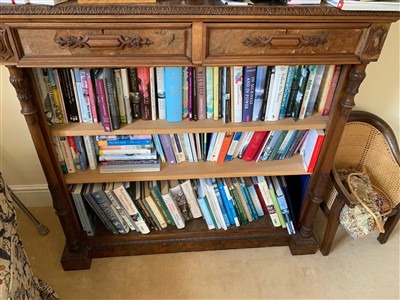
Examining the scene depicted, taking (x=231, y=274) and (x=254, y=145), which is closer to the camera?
(x=254, y=145)

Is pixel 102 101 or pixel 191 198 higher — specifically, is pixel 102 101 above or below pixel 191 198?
above

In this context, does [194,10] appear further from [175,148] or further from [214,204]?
[214,204]

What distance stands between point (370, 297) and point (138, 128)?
1178mm

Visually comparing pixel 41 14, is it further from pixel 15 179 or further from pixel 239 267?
pixel 239 267

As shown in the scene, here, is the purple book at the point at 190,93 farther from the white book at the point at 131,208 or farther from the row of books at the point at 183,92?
the white book at the point at 131,208

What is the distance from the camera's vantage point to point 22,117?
1.47 metres

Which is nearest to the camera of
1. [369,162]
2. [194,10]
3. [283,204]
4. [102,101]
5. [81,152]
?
[194,10]

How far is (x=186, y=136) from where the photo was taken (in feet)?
4.29

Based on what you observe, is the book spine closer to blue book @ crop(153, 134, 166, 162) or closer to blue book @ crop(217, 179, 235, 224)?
blue book @ crop(153, 134, 166, 162)

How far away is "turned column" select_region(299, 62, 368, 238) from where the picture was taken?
1.11 m

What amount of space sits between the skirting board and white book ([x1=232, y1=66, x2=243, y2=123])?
1.06 meters

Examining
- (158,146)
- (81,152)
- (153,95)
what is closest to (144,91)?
(153,95)

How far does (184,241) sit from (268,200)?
1.36 ft

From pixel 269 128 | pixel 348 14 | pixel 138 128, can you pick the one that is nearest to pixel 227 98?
pixel 269 128
